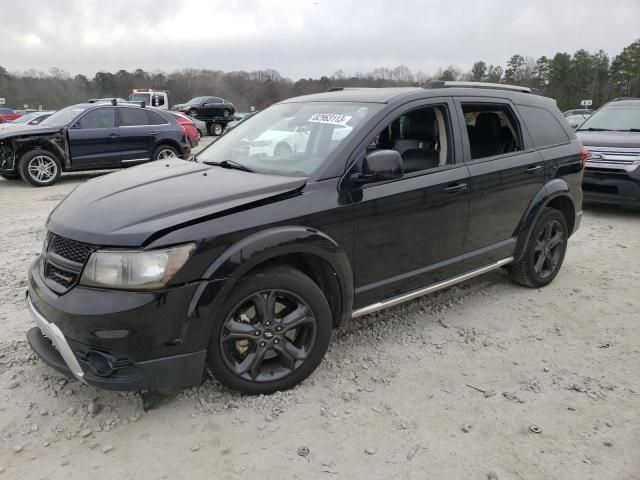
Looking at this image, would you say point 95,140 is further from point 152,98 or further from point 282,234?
point 152,98

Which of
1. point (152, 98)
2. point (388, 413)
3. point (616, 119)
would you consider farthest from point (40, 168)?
point (152, 98)

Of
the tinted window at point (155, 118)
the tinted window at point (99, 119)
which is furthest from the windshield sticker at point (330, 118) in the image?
the tinted window at point (155, 118)

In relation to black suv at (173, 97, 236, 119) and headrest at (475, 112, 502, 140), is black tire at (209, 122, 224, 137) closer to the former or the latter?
black suv at (173, 97, 236, 119)

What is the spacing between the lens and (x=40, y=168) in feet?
32.2

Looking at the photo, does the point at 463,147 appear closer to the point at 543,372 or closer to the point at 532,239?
the point at 532,239

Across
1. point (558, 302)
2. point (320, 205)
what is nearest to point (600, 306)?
point (558, 302)

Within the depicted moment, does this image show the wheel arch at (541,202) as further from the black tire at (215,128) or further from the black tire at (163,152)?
the black tire at (215,128)

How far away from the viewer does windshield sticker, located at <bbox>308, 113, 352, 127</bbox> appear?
329 centimetres

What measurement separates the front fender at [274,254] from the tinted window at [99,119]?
9.05 metres

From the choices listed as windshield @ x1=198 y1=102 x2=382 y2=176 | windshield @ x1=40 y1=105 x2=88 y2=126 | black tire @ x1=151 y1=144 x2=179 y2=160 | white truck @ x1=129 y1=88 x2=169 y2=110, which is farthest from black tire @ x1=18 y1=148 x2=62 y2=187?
white truck @ x1=129 y1=88 x2=169 y2=110

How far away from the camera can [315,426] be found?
8.61ft

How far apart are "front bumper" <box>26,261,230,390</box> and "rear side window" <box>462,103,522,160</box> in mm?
2652

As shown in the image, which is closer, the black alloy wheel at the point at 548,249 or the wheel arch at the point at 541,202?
the wheel arch at the point at 541,202

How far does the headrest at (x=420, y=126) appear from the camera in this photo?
3672 millimetres
